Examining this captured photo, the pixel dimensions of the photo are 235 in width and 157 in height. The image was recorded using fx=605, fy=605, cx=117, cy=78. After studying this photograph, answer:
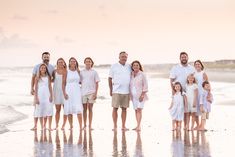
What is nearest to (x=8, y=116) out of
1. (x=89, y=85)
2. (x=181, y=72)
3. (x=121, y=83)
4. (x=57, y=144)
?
(x=89, y=85)

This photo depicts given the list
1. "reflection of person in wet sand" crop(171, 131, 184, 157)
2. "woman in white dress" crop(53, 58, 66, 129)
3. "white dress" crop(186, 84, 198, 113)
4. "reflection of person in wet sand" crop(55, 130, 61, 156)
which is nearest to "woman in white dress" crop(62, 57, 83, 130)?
"woman in white dress" crop(53, 58, 66, 129)

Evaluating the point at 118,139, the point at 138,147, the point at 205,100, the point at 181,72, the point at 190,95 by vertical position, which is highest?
the point at 181,72

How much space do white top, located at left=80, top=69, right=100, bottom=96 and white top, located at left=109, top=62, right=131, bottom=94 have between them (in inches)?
18.8

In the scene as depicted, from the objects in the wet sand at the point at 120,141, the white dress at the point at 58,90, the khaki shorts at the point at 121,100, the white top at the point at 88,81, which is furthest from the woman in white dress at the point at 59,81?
the khaki shorts at the point at 121,100

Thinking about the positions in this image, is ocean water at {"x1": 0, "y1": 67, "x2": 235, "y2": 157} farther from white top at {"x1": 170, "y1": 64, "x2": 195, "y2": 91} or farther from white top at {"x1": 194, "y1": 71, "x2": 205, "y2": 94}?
white top at {"x1": 170, "y1": 64, "x2": 195, "y2": 91}

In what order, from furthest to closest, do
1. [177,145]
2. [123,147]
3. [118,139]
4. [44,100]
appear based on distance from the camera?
1. [44,100]
2. [118,139]
3. [177,145]
4. [123,147]

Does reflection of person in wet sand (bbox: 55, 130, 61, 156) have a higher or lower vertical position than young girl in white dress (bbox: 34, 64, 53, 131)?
lower

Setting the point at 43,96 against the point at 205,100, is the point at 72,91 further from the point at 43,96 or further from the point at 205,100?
the point at 205,100

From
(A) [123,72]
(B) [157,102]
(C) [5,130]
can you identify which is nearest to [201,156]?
(A) [123,72]

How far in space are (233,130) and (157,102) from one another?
937 centimetres

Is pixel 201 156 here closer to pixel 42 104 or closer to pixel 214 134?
pixel 214 134

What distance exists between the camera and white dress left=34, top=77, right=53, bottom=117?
14938 millimetres

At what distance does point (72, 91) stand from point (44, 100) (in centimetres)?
74

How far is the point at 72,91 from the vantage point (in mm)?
14891
